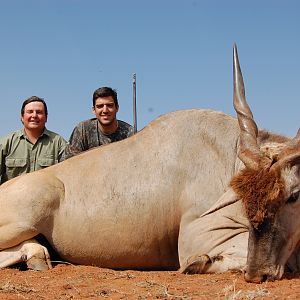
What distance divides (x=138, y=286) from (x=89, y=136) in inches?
170

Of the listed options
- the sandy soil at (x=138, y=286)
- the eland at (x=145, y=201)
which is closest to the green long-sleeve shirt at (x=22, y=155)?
the eland at (x=145, y=201)

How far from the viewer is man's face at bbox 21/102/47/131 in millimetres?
8750

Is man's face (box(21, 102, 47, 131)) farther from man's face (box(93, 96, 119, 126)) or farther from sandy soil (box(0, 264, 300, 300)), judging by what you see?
sandy soil (box(0, 264, 300, 300))

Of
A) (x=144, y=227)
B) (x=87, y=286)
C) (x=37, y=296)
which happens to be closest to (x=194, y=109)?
(x=144, y=227)

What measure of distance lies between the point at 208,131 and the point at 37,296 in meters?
2.42

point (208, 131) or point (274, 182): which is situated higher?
point (208, 131)

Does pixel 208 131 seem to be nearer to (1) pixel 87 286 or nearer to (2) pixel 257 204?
(2) pixel 257 204

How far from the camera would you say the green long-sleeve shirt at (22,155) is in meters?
8.80

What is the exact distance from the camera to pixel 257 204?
4703 mm

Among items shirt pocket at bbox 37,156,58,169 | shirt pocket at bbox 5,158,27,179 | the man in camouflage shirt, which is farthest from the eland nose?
shirt pocket at bbox 5,158,27,179

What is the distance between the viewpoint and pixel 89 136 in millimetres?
8875

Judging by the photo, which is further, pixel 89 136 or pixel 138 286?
pixel 89 136

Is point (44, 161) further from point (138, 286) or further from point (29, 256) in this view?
point (138, 286)

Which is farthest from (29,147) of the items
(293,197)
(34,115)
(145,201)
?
(293,197)
